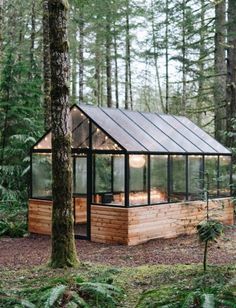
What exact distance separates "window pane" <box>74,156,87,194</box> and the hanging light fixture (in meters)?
1.82

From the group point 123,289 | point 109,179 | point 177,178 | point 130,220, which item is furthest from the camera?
point 109,179

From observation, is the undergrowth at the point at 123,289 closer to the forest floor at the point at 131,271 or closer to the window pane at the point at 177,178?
the forest floor at the point at 131,271

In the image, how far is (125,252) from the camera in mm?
8781

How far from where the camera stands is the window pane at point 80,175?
36.9ft

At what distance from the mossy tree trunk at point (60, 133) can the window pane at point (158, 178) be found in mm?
3818

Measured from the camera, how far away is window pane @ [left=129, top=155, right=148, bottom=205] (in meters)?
9.75

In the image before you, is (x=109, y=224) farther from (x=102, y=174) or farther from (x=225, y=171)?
(x=225, y=171)

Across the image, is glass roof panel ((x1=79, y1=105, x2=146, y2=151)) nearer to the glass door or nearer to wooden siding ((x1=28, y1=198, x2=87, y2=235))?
the glass door

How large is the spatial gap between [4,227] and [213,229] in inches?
252

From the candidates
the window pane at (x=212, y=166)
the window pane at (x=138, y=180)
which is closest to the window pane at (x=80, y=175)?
the window pane at (x=138, y=180)

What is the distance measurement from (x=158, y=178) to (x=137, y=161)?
85 cm

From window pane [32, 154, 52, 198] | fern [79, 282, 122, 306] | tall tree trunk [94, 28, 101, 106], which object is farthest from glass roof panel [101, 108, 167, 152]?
tall tree trunk [94, 28, 101, 106]

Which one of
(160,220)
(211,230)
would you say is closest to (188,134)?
(160,220)

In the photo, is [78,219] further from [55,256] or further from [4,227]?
[55,256]
